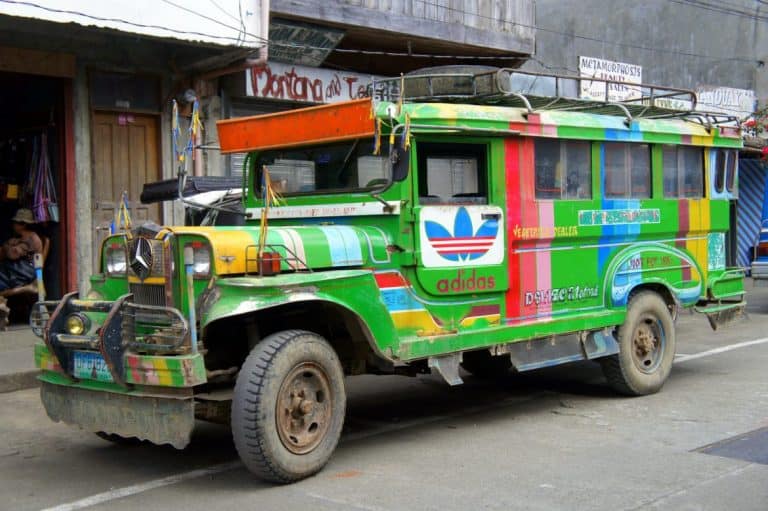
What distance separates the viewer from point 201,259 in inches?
211

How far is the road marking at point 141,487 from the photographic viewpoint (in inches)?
201

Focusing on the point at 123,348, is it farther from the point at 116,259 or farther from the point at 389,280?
the point at 389,280

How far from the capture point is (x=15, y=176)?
39.0 feet

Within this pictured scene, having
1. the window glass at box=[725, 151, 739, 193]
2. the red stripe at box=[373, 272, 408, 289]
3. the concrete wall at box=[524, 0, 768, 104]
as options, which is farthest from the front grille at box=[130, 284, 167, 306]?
the concrete wall at box=[524, 0, 768, 104]

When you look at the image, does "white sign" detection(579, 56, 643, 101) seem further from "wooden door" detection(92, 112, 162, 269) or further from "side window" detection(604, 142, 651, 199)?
"side window" detection(604, 142, 651, 199)

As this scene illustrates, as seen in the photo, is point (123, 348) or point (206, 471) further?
point (206, 471)

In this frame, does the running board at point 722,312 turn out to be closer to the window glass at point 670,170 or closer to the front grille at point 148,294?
the window glass at point 670,170

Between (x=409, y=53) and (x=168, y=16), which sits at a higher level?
(x=409, y=53)

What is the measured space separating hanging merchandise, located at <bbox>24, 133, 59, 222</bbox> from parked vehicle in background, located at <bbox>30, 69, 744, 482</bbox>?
5.09 metres

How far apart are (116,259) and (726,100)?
17691 millimetres

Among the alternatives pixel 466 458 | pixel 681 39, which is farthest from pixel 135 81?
pixel 681 39

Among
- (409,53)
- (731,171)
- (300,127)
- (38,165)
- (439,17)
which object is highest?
(439,17)

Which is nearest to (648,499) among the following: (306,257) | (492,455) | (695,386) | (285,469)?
(492,455)

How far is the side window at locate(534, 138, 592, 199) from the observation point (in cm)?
708
